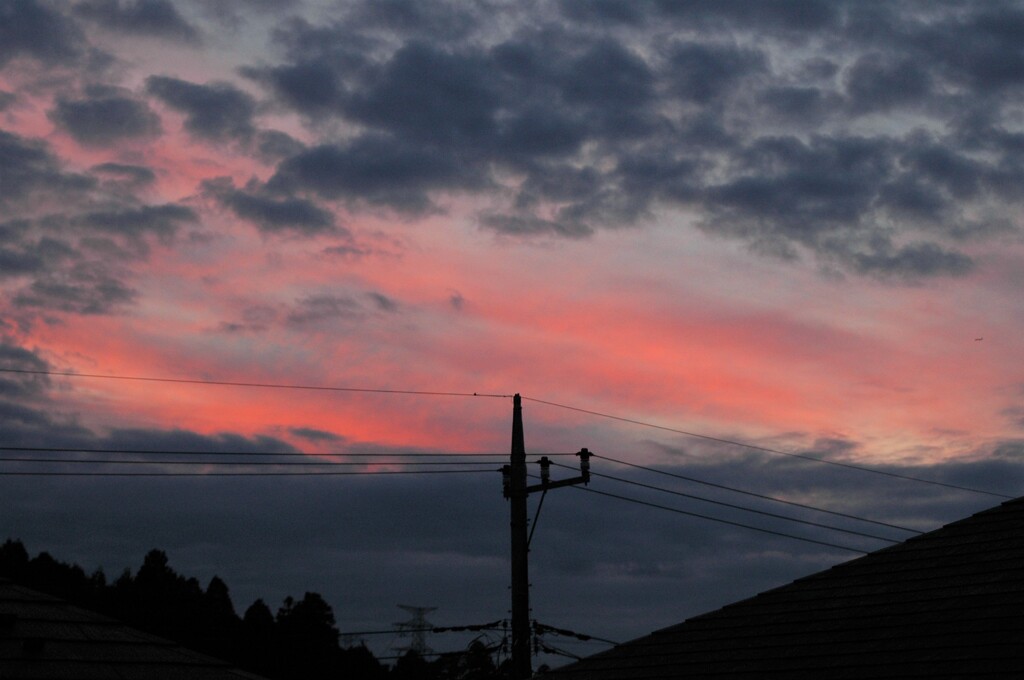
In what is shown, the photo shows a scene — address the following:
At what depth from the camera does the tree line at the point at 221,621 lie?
5247 cm

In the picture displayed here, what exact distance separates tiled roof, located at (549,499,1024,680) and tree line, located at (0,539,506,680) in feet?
76.2

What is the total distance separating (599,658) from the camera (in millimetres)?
21750

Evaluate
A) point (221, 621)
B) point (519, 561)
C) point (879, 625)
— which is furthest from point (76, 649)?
point (221, 621)

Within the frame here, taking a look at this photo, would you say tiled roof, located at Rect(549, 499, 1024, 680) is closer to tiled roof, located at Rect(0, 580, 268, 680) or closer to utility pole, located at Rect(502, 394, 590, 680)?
utility pole, located at Rect(502, 394, 590, 680)

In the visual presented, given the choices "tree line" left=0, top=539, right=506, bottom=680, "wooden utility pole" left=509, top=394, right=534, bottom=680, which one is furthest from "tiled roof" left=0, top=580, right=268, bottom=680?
"tree line" left=0, top=539, right=506, bottom=680

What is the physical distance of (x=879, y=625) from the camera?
18734 mm

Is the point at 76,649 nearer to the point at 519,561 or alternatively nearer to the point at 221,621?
the point at 519,561

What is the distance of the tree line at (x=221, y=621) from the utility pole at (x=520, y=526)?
16.1 metres

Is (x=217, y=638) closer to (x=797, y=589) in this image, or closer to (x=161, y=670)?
(x=161, y=670)

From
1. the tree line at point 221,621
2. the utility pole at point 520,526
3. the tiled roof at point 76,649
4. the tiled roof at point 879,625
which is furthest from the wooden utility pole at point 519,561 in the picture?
the tree line at point 221,621

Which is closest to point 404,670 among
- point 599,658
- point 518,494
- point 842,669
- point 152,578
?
point 152,578

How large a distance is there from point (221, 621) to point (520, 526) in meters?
36.0

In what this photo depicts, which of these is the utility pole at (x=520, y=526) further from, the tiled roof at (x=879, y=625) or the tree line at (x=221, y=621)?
the tree line at (x=221, y=621)

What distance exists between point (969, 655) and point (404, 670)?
187ft
